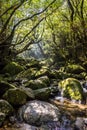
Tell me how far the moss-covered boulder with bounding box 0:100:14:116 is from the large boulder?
43 cm

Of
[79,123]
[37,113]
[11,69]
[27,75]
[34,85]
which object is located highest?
[11,69]

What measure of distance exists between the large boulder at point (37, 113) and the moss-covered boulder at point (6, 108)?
43 cm

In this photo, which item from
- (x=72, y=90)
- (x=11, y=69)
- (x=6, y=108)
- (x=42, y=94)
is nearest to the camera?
(x=6, y=108)

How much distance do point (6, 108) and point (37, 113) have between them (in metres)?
1.23

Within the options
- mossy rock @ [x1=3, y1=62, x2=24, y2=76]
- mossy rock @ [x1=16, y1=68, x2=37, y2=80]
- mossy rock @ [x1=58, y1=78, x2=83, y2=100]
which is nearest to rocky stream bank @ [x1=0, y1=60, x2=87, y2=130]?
mossy rock @ [x1=58, y1=78, x2=83, y2=100]

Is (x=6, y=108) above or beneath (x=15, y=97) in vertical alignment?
beneath

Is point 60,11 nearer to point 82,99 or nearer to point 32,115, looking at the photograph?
point 82,99

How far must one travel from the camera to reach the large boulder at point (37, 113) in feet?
28.5

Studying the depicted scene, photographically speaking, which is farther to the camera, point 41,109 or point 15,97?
point 15,97

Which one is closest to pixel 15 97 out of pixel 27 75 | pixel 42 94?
pixel 42 94

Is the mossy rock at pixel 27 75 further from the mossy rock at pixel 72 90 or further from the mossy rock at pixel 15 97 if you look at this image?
the mossy rock at pixel 15 97

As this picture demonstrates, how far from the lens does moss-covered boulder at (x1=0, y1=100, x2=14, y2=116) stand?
8711 millimetres

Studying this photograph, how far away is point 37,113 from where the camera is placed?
29.2 ft

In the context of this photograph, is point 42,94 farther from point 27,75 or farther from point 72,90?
point 27,75
